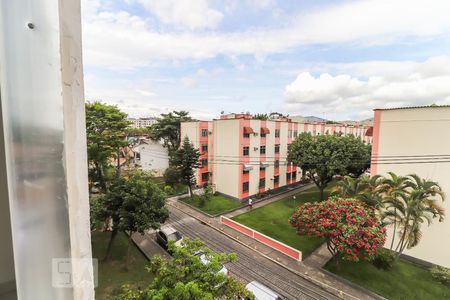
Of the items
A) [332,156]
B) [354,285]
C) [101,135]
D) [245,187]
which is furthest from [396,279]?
[101,135]

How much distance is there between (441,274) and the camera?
10180 millimetres

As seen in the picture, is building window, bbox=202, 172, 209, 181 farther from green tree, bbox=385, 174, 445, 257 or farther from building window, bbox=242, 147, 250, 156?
green tree, bbox=385, 174, 445, 257

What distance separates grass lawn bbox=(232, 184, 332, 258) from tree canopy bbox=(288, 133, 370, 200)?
3449mm

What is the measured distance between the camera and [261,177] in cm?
2223

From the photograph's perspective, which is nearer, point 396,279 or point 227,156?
point 396,279

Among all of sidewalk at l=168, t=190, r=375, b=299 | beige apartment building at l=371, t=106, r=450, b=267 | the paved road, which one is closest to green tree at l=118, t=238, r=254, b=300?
the paved road

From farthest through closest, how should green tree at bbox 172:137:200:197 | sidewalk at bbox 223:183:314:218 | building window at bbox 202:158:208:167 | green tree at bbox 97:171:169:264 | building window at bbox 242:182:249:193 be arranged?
building window at bbox 202:158:208:167 → building window at bbox 242:182:249:193 → green tree at bbox 172:137:200:197 → sidewalk at bbox 223:183:314:218 → green tree at bbox 97:171:169:264

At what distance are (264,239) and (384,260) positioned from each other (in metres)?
6.24

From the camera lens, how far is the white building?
30.6 meters

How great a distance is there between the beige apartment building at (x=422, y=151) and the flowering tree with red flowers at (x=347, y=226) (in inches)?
134

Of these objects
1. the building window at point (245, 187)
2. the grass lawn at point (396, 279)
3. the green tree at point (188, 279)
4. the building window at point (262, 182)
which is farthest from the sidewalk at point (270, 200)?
the green tree at point (188, 279)

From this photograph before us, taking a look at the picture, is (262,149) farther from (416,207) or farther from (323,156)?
(416,207)

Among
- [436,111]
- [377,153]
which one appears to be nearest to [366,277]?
[377,153]

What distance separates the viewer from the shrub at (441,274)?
32.8 ft
